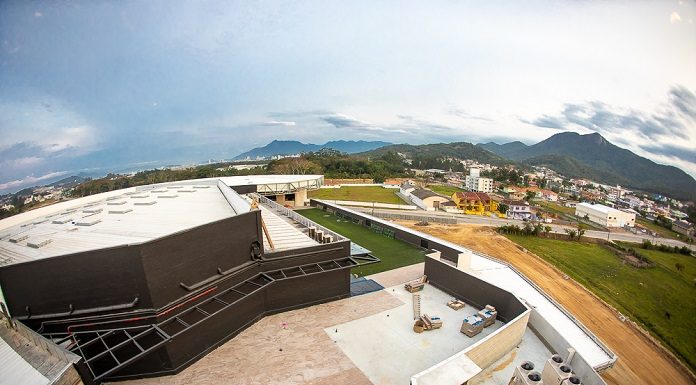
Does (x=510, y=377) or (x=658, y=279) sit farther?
(x=658, y=279)

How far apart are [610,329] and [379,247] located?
1481cm

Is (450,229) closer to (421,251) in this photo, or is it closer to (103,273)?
(421,251)

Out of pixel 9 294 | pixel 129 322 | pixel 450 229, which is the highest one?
pixel 9 294

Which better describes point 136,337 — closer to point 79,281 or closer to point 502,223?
point 79,281

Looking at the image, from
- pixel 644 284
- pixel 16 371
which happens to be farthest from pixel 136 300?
pixel 644 284

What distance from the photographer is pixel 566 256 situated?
106 feet

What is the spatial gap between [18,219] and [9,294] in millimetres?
10744

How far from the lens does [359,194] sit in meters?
52.9

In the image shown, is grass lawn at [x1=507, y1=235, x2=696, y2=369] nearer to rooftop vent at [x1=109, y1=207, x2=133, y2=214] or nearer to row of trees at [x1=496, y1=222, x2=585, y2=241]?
row of trees at [x1=496, y1=222, x2=585, y2=241]

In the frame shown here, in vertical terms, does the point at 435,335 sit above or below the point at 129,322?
below

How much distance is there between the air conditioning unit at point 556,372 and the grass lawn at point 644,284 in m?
16.1

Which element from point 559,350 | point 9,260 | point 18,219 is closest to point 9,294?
point 9,260

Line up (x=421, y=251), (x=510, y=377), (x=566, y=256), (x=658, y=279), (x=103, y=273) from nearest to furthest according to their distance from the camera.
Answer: (x=103, y=273) → (x=510, y=377) → (x=421, y=251) → (x=658, y=279) → (x=566, y=256)

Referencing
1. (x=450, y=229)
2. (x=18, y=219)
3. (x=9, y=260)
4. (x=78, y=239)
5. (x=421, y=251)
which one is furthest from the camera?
(x=450, y=229)
